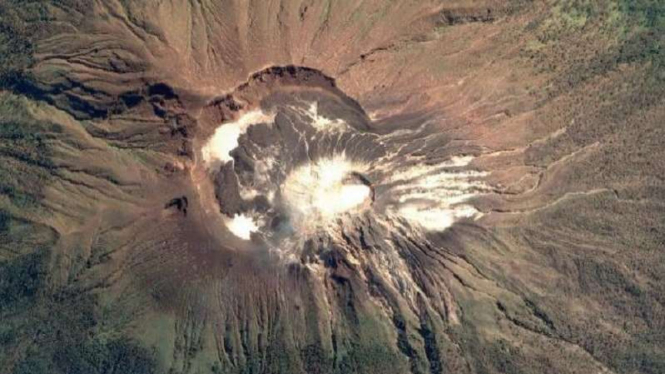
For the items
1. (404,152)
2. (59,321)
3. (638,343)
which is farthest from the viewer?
(404,152)

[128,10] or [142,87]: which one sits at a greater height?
[128,10]

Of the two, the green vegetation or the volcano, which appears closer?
the volcano

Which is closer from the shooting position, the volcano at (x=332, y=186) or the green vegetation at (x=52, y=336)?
the volcano at (x=332, y=186)

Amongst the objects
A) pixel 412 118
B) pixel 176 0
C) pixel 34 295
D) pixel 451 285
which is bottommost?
pixel 451 285

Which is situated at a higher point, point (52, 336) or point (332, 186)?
point (332, 186)

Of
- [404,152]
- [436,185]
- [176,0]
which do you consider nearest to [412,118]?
[404,152]

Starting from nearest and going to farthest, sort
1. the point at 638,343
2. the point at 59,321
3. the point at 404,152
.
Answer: the point at 638,343, the point at 59,321, the point at 404,152

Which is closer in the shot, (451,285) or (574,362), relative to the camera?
(574,362)

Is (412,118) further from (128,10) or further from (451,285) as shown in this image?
(128,10)
